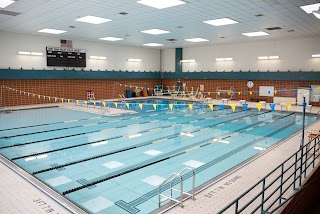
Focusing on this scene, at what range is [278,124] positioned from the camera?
10.9 meters

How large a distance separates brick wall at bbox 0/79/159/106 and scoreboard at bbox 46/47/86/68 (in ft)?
4.04

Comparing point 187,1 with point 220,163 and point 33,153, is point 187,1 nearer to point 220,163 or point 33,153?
point 220,163

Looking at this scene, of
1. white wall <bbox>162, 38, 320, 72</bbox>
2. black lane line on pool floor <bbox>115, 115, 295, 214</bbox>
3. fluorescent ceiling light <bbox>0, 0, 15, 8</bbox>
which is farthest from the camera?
white wall <bbox>162, 38, 320, 72</bbox>

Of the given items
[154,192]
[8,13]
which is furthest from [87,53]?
[154,192]

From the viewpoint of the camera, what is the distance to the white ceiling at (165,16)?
8.34 m

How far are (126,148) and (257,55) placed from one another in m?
14.1

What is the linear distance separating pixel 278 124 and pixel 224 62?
9.69m

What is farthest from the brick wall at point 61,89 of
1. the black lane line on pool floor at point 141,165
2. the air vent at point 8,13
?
the black lane line on pool floor at point 141,165

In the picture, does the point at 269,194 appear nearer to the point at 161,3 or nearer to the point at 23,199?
the point at 23,199

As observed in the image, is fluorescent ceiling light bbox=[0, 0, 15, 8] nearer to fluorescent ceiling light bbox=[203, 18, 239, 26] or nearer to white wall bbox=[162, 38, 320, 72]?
fluorescent ceiling light bbox=[203, 18, 239, 26]

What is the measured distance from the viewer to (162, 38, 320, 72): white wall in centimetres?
1584

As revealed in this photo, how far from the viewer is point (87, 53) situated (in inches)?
Result: 710

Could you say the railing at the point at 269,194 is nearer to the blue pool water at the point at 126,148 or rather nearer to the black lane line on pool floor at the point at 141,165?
the blue pool water at the point at 126,148

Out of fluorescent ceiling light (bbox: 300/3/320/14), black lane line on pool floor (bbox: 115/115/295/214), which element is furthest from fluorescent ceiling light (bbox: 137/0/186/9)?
black lane line on pool floor (bbox: 115/115/295/214)
